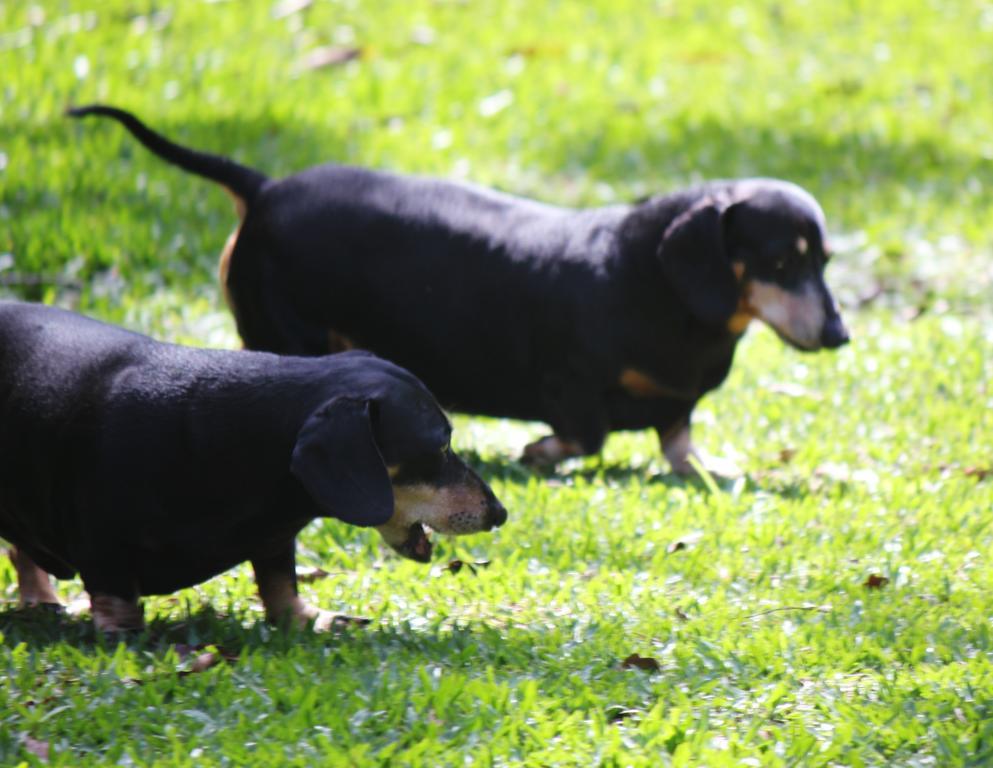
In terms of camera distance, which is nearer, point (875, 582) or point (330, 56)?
point (875, 582)

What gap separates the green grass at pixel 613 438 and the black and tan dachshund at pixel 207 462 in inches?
10.0

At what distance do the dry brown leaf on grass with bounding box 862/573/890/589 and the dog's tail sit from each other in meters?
2.88

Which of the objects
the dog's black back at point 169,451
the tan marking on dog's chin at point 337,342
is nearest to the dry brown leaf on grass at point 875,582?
the dog's black back at point 169,451

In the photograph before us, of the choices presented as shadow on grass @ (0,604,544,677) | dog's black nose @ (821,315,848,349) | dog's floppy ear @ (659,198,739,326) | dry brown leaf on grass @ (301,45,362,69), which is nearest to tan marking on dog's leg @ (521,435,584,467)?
dog's floppy ear @ (659,198,739,326)

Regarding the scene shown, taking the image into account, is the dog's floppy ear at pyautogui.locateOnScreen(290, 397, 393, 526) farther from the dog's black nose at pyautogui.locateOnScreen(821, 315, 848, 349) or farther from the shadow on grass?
the dog's black nose at pyautogui.locateOnScreen(821, 315, 848, 349)

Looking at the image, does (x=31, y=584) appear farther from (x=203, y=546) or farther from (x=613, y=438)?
(x=613, y=438)

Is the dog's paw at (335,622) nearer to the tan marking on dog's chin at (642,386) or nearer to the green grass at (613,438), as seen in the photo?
the green grass at (613,438)

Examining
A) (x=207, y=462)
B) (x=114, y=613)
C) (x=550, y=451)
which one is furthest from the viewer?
(x=550, y=451)

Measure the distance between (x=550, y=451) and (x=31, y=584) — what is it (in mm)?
2185

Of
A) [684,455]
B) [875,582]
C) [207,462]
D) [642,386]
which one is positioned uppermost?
[207,462]

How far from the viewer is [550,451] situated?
239 inches

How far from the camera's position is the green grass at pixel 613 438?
3721 mm

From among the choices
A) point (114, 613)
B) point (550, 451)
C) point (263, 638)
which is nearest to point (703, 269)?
point (550, 451)

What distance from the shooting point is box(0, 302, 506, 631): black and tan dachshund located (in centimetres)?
396
